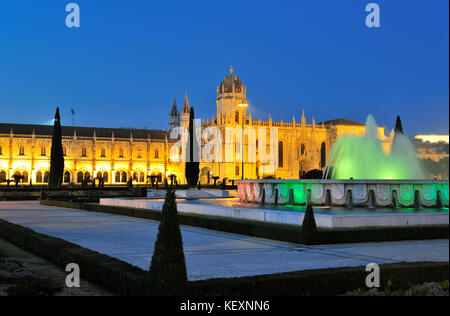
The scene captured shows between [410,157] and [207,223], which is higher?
[410,157]

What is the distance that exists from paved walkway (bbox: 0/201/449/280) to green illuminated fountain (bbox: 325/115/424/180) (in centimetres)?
835

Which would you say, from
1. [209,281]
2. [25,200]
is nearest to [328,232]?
[209,281]

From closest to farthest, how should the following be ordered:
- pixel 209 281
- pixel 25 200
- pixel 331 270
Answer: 1. pixel 209 281
2. pixel 331 270
3. pixel 25 200

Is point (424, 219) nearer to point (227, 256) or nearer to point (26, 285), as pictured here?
point (227, 256)

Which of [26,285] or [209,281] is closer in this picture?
[209,281]

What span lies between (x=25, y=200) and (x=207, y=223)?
20677 mm

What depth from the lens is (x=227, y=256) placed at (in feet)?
29.1

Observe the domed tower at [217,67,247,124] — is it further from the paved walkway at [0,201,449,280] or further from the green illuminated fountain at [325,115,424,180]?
the paved walkway at [0,201,449,280]

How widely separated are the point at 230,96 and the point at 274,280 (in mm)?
64509

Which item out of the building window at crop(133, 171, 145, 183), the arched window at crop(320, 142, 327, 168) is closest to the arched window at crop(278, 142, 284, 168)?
the arched window at crop(320, 142, 327, 168)

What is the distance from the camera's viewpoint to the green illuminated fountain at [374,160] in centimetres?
1900

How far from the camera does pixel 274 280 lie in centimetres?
567

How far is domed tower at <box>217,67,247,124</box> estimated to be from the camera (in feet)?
227

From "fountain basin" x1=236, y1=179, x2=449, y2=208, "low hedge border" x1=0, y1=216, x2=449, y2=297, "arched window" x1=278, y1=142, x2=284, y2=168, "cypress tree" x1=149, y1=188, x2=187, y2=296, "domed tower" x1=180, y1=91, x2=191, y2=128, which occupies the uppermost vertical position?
"domed tower" x1=180, y1=91, x2=191, y2=128
